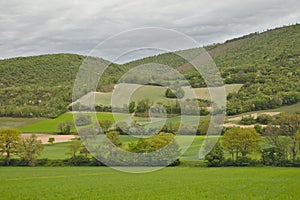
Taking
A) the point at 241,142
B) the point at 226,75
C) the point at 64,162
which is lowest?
the point at 64,162

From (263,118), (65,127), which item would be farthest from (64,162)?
(263,118)

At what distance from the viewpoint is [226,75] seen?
111 meters

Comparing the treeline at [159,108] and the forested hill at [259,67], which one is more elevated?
the forested hill at [259,67]

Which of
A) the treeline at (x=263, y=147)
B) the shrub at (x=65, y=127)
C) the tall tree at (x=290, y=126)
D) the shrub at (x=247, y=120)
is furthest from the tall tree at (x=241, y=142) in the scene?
the shrub at (x=65, y=127)

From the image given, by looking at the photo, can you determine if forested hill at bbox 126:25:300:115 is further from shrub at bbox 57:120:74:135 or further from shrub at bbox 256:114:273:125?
shrub at bbox 57:120:74:135

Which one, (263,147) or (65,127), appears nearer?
(263,147)

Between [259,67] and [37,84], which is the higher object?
[259,67]

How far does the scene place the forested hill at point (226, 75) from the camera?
278ft

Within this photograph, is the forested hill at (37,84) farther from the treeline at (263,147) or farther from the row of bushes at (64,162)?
the treeline at (263,147)

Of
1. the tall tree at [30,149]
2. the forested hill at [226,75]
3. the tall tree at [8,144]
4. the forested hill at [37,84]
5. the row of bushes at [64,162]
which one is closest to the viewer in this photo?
the tall tree at [30,149]

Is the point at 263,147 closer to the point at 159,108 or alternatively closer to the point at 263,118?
the point at 159,108

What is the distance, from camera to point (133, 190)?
26.4 m

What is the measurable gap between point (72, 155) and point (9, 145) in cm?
824

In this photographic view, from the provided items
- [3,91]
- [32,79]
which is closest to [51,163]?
[3,91]
